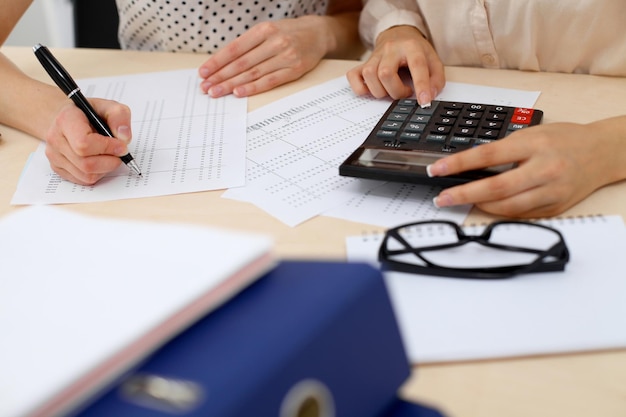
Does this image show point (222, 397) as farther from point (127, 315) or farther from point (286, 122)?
point (286, 122)

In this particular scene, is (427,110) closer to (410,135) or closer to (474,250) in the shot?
(410,135)

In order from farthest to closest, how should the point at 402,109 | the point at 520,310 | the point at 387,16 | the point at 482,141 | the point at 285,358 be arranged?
the point at 387,16, the point at 402,109, the point at 482,141, the point at 520,310, the point at 285,358

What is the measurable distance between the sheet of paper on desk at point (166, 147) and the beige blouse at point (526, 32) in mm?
331

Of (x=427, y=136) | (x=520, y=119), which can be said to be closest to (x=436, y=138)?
(x=427, y=136)

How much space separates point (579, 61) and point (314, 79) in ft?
1.26

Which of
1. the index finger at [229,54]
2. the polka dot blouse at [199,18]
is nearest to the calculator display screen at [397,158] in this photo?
the index finger at [229,54]

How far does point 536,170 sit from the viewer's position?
0.72 meters

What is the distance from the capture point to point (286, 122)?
1.00 m

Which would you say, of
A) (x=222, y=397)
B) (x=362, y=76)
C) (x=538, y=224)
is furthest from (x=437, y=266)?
(x=362, y=76)

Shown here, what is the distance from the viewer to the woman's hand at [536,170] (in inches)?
28.4

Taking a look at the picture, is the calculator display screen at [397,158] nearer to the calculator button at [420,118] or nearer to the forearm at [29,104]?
the calculator button at [420,118]

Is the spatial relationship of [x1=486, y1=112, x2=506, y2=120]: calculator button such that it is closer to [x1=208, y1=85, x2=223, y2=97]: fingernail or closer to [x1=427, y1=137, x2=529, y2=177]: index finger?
[x1=427, y1=137, x2=529, y2=177]: index finger

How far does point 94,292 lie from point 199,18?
923 millimetres

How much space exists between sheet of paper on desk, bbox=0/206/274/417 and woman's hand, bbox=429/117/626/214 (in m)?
0.35
